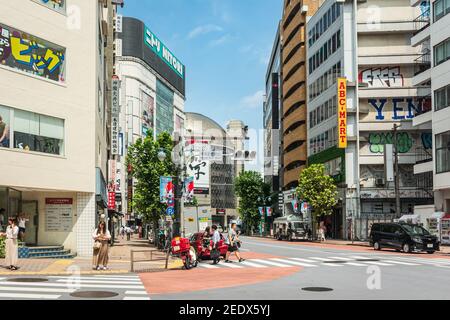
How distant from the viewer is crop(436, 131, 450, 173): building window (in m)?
46.8

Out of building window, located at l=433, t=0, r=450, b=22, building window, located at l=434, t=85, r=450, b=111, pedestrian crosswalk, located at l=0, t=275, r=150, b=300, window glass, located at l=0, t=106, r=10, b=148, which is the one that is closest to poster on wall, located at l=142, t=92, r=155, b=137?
building window, located at l=434, t=85, r=450, b=111

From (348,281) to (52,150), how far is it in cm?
1736

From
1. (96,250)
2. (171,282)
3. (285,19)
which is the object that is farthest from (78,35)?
(285,19)

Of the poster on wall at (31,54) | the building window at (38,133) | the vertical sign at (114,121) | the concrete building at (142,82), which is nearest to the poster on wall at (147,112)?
the concrete building at (142,82)

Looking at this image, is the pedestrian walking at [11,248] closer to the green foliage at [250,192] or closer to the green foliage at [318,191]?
the green foliage at [318,191]

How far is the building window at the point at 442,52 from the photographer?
46625 millimetres

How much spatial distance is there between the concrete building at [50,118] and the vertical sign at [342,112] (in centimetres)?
3667

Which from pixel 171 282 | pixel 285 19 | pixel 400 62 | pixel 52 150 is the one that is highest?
pixel 285 19

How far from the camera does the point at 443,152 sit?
47.5 meters

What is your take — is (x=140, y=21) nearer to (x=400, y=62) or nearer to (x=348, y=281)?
(x=400, y=62)

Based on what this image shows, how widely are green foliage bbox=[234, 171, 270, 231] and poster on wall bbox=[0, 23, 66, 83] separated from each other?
7325 centimetres

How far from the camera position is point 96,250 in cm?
2284

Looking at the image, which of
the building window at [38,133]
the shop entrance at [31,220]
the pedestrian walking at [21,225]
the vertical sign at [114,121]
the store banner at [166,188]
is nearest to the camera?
the building window at [38,133]
